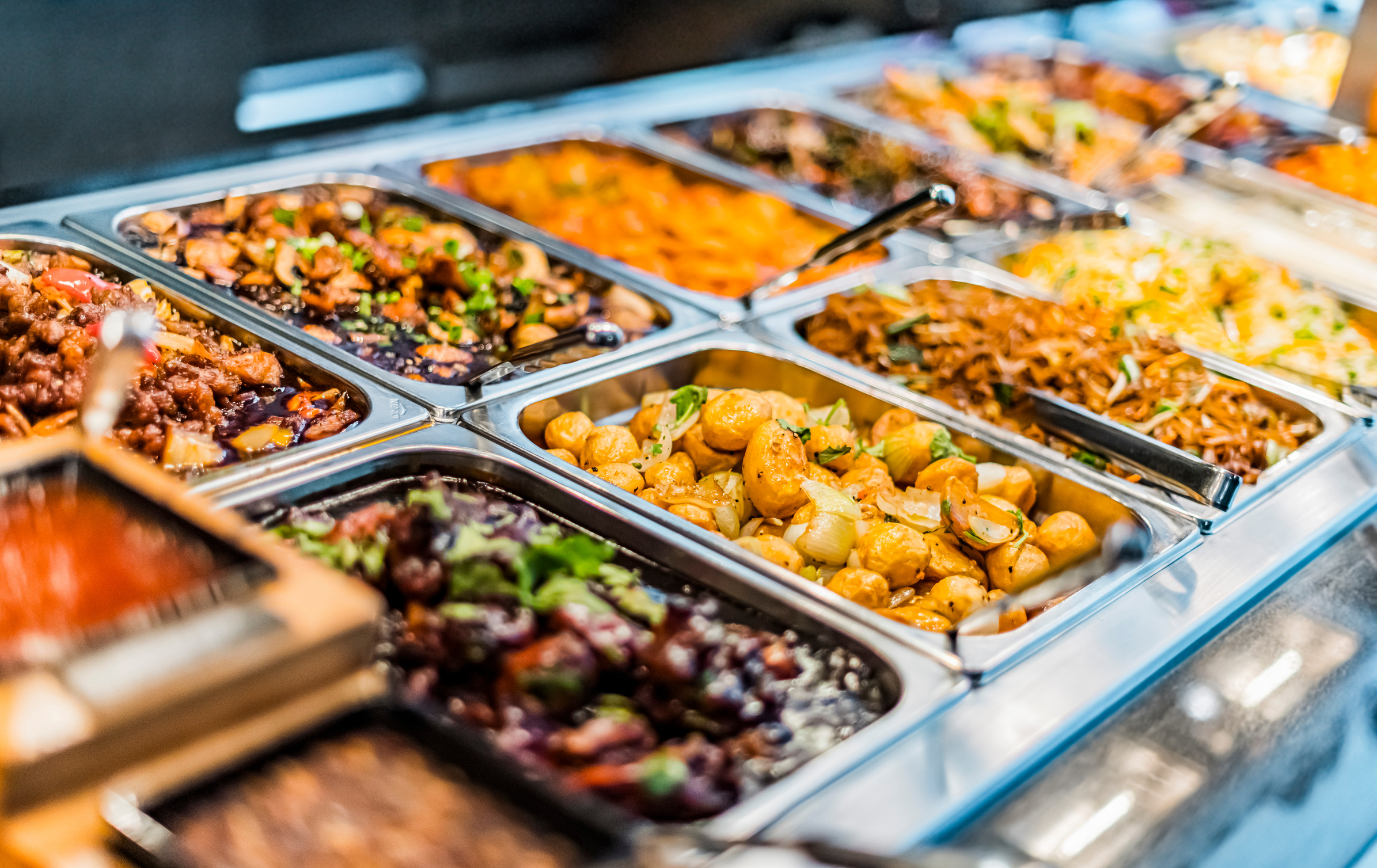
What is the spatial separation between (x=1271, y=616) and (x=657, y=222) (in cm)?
177

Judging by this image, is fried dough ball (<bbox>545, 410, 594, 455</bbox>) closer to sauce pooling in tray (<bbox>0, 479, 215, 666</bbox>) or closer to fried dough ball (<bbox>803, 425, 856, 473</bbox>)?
fried dough ball (<bbox>803, 425, 856, 473</bbox>)

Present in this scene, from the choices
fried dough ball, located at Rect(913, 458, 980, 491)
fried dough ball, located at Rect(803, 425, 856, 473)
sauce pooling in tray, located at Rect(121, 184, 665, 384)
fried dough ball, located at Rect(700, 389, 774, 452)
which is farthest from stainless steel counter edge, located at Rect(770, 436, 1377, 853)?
sauce pooling in tray, located at Rect(121, 184, 665, 384)

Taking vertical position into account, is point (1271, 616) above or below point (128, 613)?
below

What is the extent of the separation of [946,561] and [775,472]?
314 millimetres


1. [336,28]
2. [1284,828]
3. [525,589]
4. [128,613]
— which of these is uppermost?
[336,28]

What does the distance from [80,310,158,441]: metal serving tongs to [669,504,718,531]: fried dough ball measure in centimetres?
89

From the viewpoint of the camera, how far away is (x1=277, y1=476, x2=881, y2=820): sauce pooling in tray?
1359 mm

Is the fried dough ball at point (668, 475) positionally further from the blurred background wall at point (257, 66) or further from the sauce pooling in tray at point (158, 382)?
the blurred background wall at point (257, 66)

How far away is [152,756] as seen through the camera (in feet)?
3.76

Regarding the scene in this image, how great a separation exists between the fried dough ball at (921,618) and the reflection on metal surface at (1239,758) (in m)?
0.30

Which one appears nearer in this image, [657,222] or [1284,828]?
[1284,828]

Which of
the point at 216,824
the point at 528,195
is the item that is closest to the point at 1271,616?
the point at 216,824

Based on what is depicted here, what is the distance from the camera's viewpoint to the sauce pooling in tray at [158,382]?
1882 millimetres

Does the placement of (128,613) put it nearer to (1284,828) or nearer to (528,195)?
(1284,828)
